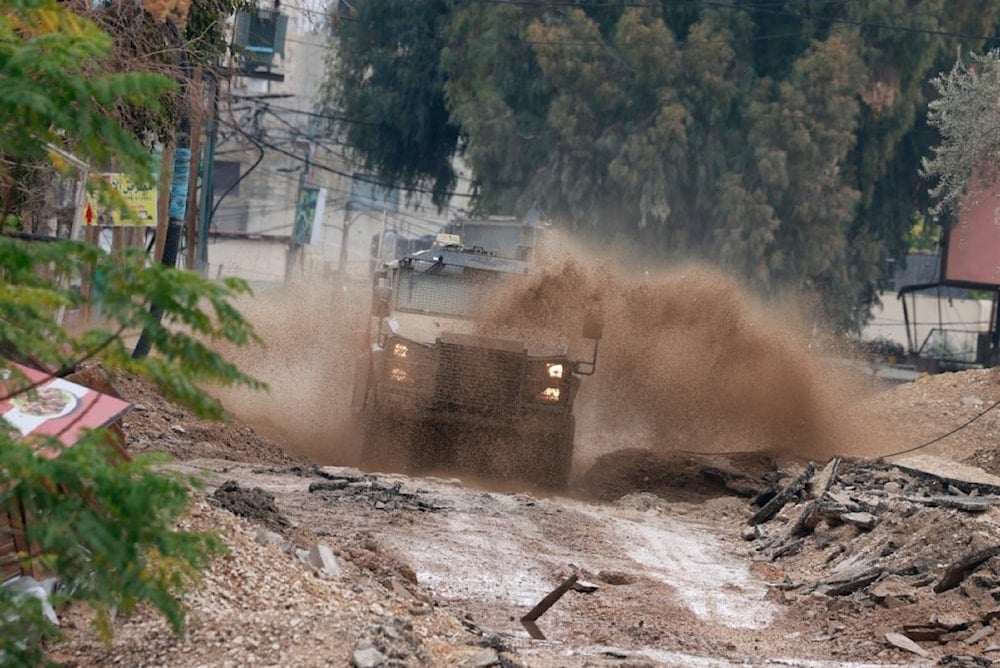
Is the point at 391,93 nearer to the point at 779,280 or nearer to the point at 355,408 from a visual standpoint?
the point at 779,280

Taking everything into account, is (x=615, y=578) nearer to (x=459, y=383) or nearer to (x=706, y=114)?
(x=459, y=383)

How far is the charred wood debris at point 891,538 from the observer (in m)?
9.91

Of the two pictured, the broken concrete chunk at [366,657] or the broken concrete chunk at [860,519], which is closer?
the broken concrete chunk at [366,657]

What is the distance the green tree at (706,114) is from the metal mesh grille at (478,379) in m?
16.6

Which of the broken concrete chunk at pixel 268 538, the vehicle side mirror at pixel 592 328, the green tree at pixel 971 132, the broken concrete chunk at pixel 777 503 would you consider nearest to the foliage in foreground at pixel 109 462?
the broken concrete chunk at pixel 268 538

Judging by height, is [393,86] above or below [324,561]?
above

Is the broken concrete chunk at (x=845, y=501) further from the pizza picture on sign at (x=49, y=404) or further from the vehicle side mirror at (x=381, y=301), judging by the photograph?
the pizza picture on sign at (x=49, y=404)

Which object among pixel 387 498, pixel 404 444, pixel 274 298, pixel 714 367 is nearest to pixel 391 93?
pixel 274 298

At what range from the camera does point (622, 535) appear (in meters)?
12.9

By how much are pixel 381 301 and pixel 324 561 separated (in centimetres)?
692

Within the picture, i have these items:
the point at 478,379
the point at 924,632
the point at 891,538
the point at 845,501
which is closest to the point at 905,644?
the point at 924,632

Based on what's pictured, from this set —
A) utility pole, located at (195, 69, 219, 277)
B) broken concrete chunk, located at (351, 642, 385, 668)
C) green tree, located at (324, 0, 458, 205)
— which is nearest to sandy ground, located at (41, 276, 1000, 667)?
broken concrete chunk, located at (351, 642, 385, 668)

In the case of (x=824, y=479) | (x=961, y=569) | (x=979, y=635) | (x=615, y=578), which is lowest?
(x=615, y=578)

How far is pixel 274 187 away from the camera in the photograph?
71.1 metres
